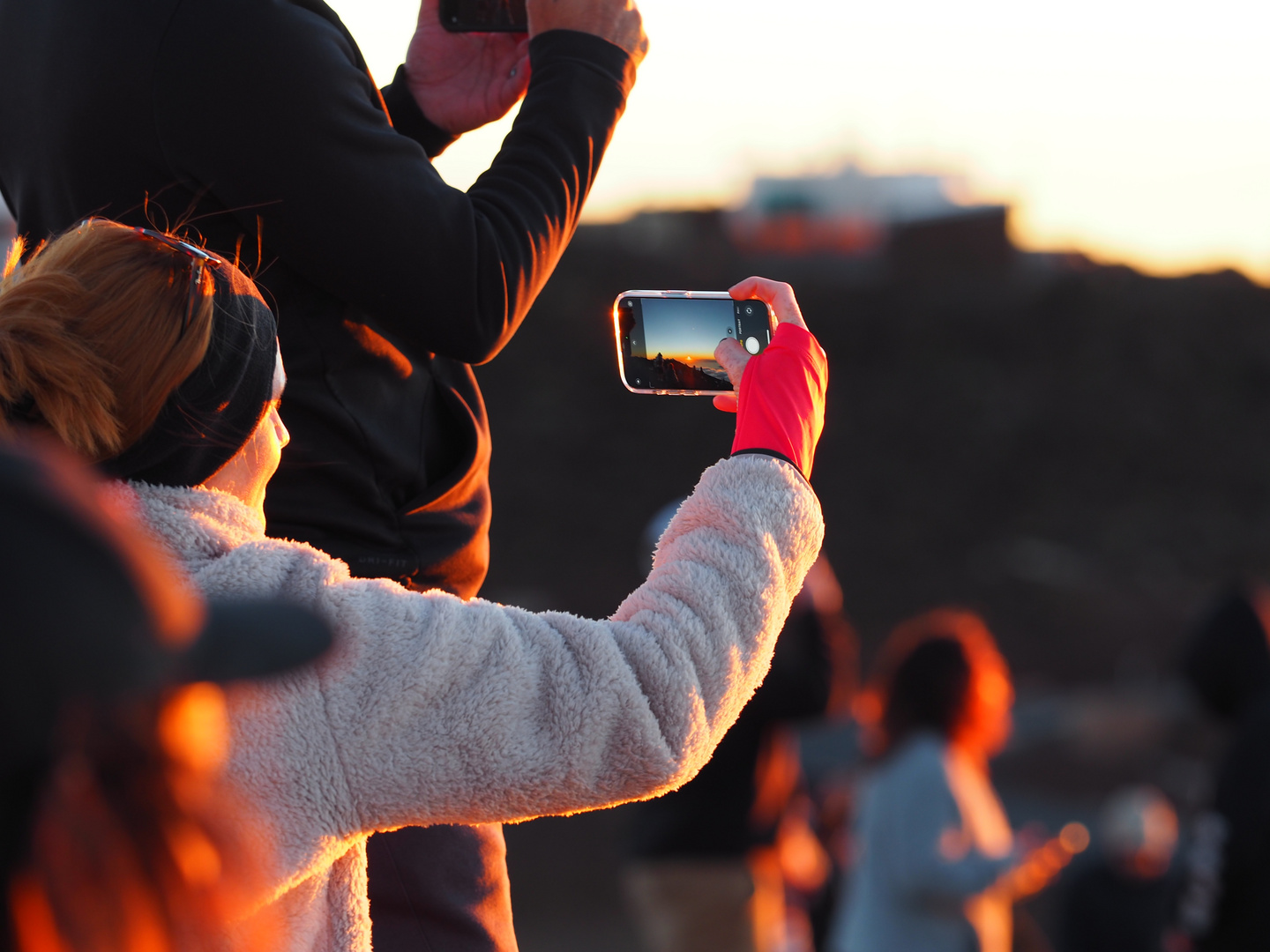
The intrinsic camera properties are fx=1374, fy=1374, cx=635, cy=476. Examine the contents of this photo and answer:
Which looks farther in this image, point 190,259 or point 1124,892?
point 1124,892

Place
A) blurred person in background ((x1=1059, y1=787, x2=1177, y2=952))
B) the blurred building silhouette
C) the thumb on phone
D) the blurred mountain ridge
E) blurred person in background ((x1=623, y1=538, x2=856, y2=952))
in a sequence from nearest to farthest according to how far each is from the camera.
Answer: the thumb on phone, blurred person in background ((x1=623, y1=538, x2=856, y2=952)), blurred person in background ((x1=1059, y1=787, x2=1177, y2=952)), the blurred mountain ridge, the blurred building silhouette

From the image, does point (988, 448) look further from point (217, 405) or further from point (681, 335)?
point (217, 405)

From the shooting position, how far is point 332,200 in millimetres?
1340

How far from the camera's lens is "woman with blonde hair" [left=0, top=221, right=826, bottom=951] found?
3.84 feet

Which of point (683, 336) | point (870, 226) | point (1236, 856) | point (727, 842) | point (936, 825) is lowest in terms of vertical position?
point (870, 226)

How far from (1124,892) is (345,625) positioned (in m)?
5.21

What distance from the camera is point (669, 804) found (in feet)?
14.6

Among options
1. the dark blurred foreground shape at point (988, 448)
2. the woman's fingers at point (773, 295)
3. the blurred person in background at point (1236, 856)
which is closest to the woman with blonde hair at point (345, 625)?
the woman's fingers at point (773, 295)

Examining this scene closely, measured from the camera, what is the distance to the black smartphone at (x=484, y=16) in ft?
5.54

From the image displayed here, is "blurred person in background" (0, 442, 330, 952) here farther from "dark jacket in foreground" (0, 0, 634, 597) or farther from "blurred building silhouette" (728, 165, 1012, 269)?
"blurred building silhouette" (728, 165, 1012, 269)

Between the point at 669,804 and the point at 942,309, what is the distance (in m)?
19.0

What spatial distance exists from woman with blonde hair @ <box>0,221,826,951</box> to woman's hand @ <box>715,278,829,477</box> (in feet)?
0.16

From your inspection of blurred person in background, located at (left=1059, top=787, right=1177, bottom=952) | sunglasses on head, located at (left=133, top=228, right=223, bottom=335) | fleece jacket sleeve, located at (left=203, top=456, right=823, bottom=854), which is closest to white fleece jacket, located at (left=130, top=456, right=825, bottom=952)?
fleece jacket sleeve, located at (left=203, top=456, right=823, bottom=854)

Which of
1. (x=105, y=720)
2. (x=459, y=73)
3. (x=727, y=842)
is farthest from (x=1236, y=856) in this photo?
(x=105, y=720)
